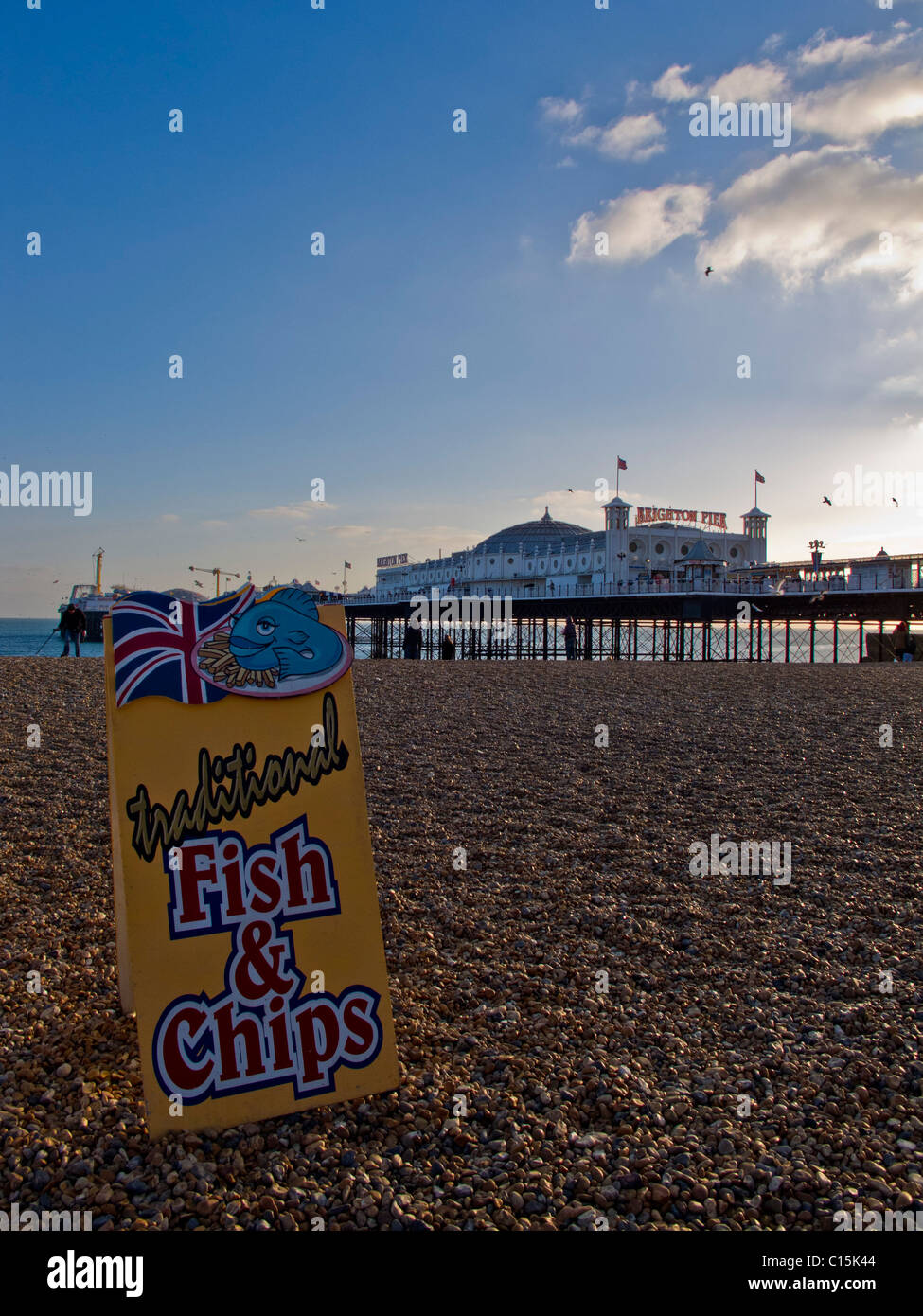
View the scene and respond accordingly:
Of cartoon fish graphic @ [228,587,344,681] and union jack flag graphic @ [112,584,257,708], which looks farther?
cartoon fish graphic @ [228,587,344,681]

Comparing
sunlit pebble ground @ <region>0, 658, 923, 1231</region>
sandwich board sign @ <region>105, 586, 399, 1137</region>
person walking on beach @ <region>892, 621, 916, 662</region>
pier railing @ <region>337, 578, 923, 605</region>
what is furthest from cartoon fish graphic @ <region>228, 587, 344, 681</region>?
pier railing @ <region>337, 578, 923, 605</region>

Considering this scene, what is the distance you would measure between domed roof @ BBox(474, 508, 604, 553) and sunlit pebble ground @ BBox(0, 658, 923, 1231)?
84.5 m

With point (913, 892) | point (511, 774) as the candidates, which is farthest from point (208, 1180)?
point (511, 774)

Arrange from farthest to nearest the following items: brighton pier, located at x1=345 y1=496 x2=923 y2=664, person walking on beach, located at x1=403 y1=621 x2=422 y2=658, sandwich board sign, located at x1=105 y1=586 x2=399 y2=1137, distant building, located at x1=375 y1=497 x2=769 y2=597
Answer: distant building, located at x1=375 y1=497 x2=769 y2=597
brighton pier, located at x1=345 y1=496 x2=923 y2=664
person walking on beach, located at x1=403 y1=621 x2=422 y2=658
sandwich board sign, located at x1=105 y1=586 x2=399 y2=1137

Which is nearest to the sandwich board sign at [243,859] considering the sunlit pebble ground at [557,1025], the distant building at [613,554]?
the sunlit pebble ground at [557,1025]

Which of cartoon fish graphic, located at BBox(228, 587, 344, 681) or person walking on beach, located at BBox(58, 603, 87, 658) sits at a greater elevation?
person walking on beach, located at BBox(58, 603, 87, 658)

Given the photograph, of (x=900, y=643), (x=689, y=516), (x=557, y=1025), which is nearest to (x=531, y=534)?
(x=689, y=516)

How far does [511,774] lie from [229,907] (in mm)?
6401

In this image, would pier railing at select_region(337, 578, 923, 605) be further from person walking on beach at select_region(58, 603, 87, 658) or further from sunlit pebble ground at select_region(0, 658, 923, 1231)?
sunlit pebble ground at select_region(0, 658, 923, 1231)

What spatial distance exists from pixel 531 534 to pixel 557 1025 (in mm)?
94779

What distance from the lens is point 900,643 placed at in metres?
34.0

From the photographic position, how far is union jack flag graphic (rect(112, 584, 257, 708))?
3164 millimetres
